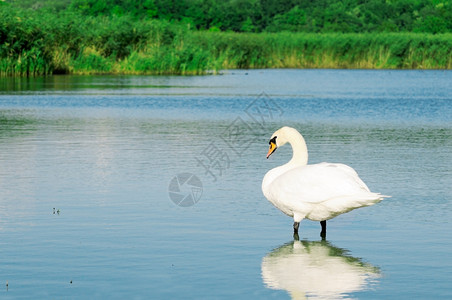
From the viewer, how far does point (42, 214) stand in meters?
10.0

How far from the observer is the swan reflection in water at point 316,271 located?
7.00m

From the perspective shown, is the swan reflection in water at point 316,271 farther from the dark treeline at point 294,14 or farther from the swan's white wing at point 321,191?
the dark treeline at point 294,14

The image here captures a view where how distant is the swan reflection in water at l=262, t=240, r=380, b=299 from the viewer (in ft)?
23.0

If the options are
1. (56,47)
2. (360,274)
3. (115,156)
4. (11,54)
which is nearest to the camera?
(360,274)

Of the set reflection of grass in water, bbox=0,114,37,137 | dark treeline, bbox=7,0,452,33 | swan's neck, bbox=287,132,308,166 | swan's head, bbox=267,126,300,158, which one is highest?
dark treeline, bbox=7,0,452,33

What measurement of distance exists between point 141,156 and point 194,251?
6.95 metres

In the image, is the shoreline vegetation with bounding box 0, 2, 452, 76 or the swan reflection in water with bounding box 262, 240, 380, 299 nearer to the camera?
the swan reflection in water with bounding box 262, 240, 380, 299

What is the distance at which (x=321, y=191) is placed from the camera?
28.2 ft

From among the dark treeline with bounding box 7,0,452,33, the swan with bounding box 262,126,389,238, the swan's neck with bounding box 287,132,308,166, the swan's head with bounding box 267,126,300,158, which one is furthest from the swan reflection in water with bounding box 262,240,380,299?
the dark treeline with bounding box 7,0,452,33

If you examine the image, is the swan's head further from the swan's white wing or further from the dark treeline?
the dark treeline

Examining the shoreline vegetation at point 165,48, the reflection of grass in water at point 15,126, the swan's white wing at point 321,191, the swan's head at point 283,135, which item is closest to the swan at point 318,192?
the swan's white wing at point 321,191

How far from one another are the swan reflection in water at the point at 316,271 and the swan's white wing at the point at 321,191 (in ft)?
1.14

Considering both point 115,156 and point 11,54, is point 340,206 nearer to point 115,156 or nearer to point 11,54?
point 115,156

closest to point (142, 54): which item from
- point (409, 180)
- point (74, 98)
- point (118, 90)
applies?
point (118, 90)
